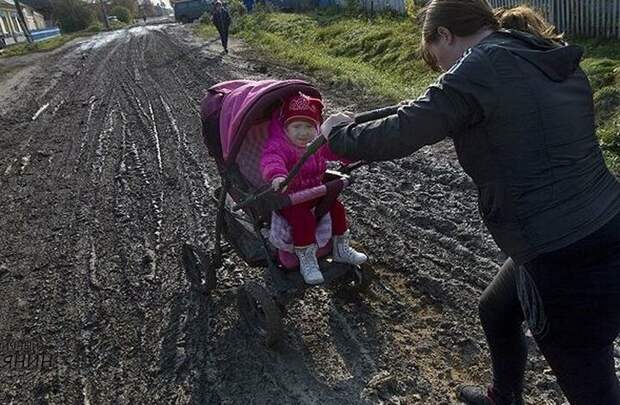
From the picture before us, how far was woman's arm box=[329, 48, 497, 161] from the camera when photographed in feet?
5.79

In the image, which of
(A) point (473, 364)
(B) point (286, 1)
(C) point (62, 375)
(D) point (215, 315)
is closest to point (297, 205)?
(D) point (215, 315)

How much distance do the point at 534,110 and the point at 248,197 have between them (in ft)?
6.66

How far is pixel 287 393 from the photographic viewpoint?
3242 mm

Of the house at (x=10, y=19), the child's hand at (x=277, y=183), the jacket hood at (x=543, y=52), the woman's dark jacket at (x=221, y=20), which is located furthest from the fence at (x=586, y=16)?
the house at (x=10, y=19)

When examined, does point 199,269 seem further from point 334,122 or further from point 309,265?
point 334,122

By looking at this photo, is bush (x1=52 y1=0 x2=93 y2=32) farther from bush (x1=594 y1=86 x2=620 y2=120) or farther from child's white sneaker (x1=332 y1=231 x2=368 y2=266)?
child's white sneaker (x1=332 y1=231 x2=368 y2=266)

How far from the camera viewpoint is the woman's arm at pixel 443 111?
5.79ft

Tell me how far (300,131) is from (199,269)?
1.56m

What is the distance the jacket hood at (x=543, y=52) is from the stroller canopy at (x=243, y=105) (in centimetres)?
172

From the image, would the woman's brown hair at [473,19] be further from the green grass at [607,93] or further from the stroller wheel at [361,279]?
the green grass at [607,93]

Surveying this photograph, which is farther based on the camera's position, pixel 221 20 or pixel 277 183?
pixel 221 20

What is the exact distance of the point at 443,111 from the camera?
1787mm

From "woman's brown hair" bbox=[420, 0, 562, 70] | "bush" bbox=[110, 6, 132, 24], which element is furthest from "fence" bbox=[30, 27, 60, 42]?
"woman's brown hair" bbox=[420, 0, 562, 70]

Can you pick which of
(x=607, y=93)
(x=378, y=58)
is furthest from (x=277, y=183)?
(x=378, y=58)
